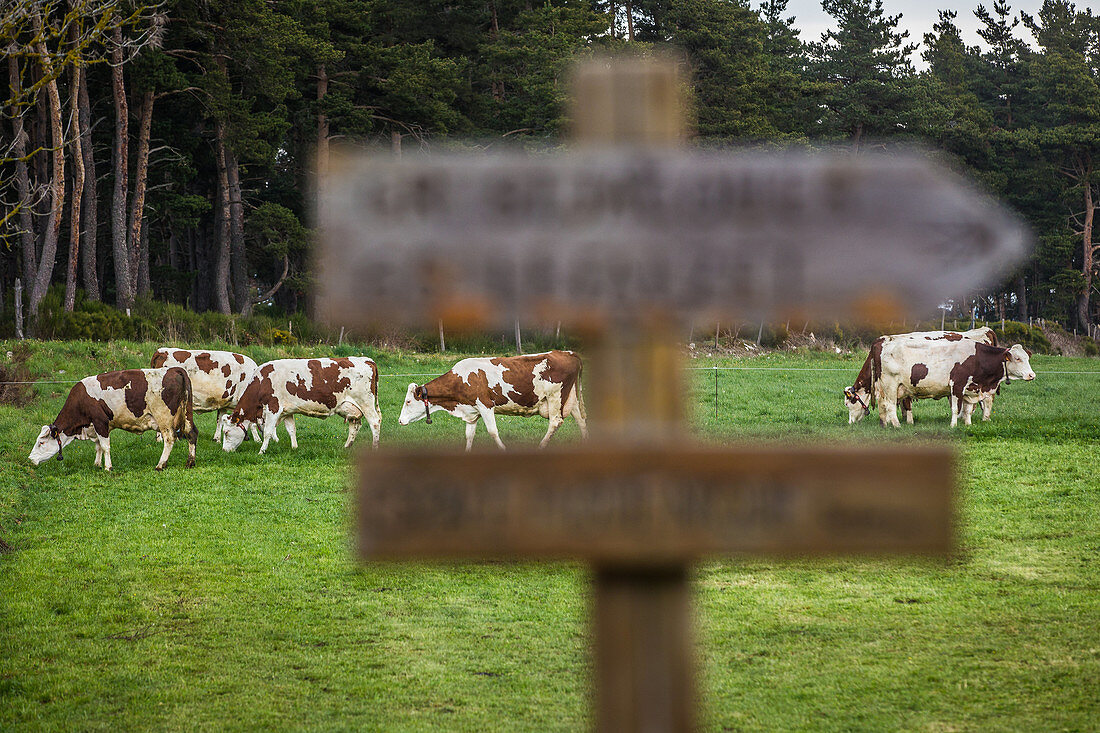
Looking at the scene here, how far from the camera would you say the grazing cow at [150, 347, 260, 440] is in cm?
1566

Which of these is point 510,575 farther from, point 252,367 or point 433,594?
point 252,367

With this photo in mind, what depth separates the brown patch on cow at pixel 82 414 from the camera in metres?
12.9

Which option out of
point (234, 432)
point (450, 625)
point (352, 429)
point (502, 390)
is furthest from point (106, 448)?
point (450, 625)

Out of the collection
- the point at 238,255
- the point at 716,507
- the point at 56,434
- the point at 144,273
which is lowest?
the point at 56,434

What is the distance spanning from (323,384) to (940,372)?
30.4 feet

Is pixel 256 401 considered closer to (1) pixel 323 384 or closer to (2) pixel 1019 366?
(1) pixel 323 384

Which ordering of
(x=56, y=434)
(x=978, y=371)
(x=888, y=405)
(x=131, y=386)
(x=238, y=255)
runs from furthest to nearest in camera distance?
(x=238, y=255), (x=888, y=405), (x=978, y=371), (x=131, y=386), (x=56, y=434)

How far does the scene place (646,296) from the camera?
6.77 ft

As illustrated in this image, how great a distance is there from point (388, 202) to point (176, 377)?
12.1 meters

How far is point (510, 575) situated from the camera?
8023 mm

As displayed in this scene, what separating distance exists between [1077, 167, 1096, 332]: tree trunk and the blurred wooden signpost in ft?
175

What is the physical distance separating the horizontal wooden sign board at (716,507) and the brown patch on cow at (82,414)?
1207 centimetres

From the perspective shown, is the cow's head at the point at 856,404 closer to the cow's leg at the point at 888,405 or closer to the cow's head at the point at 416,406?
the cow's leg at the point at 888,405

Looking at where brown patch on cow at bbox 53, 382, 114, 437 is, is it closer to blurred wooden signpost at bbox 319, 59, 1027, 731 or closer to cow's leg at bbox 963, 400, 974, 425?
blurred wooden signpost at bbox 319, 59, 1027, 731
